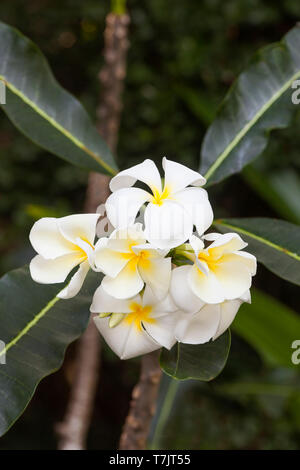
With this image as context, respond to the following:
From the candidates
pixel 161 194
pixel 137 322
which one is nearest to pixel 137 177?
pixel 161 194

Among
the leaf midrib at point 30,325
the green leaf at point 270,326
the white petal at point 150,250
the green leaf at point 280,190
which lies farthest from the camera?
the green leaf at point 280,190

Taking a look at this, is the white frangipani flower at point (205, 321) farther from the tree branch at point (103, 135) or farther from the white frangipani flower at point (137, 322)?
the tree branch at point (103, 135)

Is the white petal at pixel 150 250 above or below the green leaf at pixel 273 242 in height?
above

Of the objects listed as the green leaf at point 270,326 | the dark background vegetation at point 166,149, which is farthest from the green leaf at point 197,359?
the dark background vegetation at point 166,149

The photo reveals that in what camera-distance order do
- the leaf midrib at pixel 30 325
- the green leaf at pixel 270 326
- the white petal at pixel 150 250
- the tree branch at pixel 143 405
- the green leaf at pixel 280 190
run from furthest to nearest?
the green leaf at pixel 280 190 → the green leaf at pixel 270 326 → the tree branch at pixel 143 405 → the leaf midrib at pixel 30 325 → the white petal at pixel 150 250

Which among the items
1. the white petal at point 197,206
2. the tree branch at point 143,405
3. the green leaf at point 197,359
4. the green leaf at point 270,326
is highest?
the white petal at point 197,206

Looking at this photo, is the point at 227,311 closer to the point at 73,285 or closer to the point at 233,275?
the point at 233,275

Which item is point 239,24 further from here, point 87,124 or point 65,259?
Result: point 65,259
